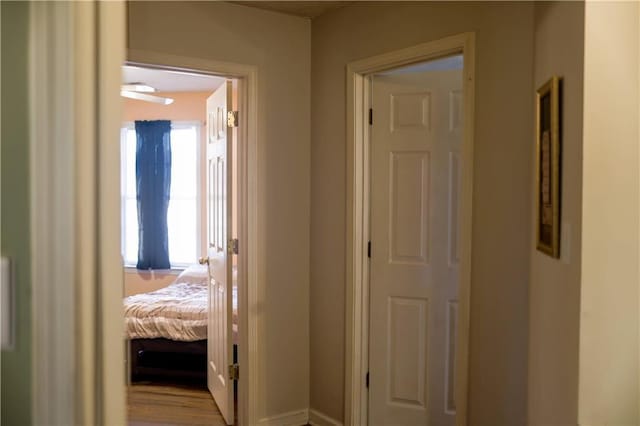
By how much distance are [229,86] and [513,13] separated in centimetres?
170

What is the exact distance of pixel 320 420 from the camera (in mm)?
3297

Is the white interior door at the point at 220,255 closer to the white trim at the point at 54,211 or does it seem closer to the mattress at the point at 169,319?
the mattress at the point at 169,319

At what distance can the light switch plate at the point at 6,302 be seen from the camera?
2.77 feet

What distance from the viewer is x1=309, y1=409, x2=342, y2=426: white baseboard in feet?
10.5

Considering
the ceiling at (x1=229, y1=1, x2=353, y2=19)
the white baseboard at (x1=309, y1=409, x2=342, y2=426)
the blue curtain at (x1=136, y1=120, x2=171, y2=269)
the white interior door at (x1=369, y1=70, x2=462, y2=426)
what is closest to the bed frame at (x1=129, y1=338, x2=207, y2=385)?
the white baseboard at (x1=309, y1=409, x2=342, y2=426)

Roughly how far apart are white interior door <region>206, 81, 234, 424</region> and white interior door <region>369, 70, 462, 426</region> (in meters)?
0.87

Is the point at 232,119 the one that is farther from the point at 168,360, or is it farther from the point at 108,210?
the point at 108,210

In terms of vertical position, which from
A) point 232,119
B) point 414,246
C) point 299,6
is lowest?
point 414,246

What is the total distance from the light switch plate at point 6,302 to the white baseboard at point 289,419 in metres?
2.59

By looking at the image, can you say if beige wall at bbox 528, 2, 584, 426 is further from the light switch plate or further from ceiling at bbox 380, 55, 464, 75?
the light switch plate

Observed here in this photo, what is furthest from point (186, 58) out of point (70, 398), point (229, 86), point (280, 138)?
point (70, 398)

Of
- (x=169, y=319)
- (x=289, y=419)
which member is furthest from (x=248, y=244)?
(x=169, y=319)

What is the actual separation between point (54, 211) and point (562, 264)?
147 cm

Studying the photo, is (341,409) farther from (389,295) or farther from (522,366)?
(522,366)
